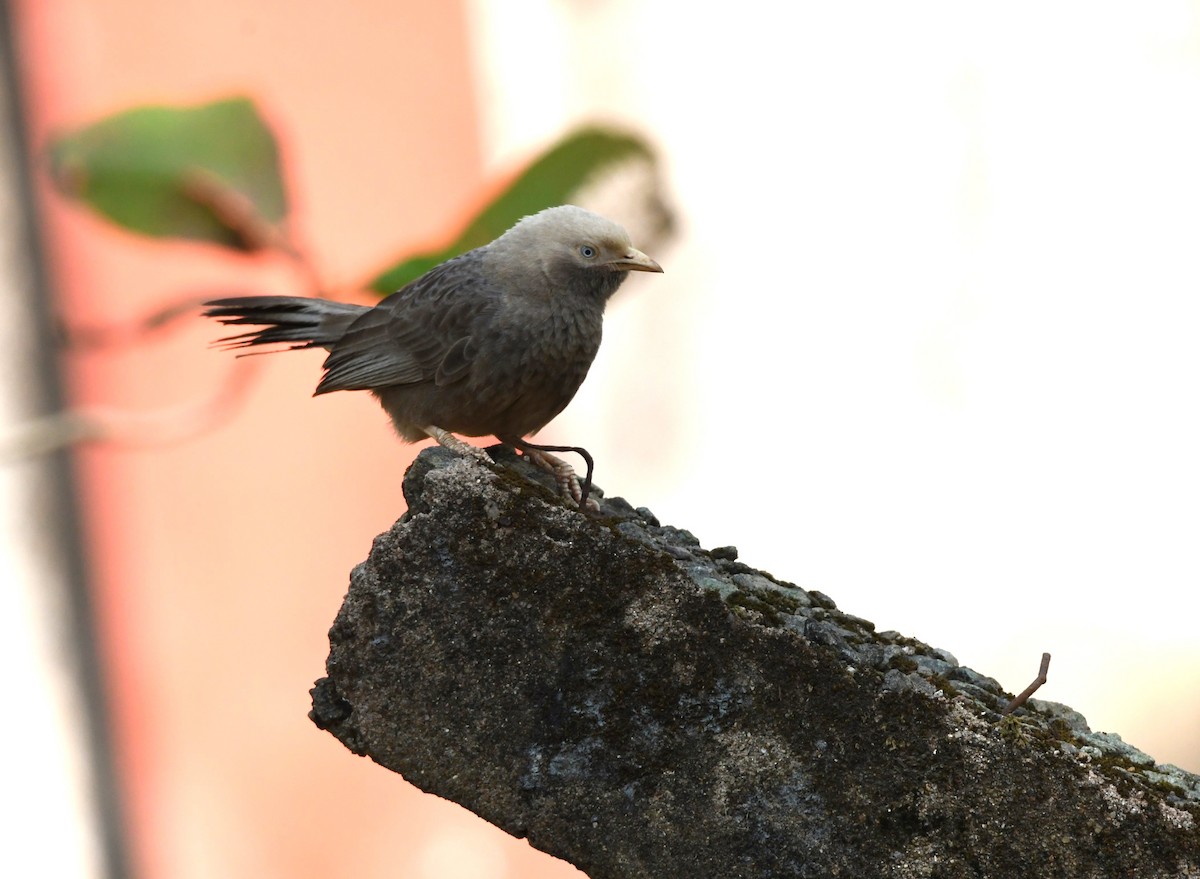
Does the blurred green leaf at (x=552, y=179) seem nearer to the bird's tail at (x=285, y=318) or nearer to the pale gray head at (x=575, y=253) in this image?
the bird's tail at (x=285, y=318)

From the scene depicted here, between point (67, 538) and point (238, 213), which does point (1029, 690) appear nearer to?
point (238, 213)

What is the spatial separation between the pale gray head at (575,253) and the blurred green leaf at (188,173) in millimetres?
1357

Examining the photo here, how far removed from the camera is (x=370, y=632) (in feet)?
5.90

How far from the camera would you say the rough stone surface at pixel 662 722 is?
1.72 m

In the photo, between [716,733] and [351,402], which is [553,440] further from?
[716,733]

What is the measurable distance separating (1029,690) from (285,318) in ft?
6.01

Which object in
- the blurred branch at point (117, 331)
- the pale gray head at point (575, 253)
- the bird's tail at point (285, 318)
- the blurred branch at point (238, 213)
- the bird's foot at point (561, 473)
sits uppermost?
the blurred branch at point (238, 213)

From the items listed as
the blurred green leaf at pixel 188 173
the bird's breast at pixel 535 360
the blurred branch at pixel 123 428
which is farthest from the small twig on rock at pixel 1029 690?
the blurred branch at pixel 123 428

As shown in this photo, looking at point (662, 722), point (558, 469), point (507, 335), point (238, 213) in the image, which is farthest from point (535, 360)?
point (238, 213)

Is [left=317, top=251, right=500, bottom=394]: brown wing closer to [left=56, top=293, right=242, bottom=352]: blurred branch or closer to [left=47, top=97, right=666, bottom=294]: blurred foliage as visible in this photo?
A: [left=47, top=97, right=666, bottom=294]: blurred foliage

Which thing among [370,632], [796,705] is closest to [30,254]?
[370,632]

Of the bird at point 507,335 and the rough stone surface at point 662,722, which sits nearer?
the rough stone surface at point 662,722

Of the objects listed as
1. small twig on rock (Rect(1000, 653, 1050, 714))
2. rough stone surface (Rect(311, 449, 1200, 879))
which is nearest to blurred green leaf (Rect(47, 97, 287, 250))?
rough stone surface (Rect(311, 449, 1200, 879))

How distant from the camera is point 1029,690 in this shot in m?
1.77
